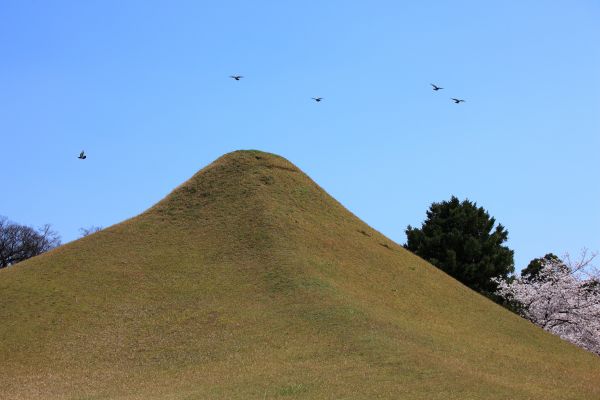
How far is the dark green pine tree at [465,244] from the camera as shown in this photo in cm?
4716

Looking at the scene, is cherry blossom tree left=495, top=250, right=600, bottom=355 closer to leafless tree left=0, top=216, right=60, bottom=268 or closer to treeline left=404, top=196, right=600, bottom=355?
treeline left=404, top=196, right=600, bottom=355

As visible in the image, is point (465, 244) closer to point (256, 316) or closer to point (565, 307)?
point (565, 307)

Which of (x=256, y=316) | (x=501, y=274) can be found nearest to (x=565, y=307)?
(x=501, y=274)

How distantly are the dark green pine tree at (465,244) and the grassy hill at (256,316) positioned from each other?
14269mm

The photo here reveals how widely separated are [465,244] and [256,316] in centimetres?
→ 2673

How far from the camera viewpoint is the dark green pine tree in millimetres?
47156

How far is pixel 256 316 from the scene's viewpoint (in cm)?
2459

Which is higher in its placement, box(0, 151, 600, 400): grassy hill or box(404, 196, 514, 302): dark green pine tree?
box(404, 196, 514, 302): dark green pine tree

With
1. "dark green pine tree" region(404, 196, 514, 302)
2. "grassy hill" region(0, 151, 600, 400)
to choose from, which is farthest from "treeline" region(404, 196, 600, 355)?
"grassy hill" region(0, 151, 600, 400)

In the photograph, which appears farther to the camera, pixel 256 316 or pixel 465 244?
pixel 465 244

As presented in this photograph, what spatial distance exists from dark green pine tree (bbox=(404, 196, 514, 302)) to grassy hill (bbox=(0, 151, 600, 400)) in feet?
46.8

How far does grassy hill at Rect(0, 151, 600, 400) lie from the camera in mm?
20125

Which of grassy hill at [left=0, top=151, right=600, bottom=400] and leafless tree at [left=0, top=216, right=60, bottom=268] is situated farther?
leafless tree at [left=0, top=216, right=60, bottom=268]

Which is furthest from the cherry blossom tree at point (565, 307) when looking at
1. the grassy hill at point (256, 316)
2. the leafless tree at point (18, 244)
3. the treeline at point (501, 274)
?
the leafless tree at point (18, 244)
